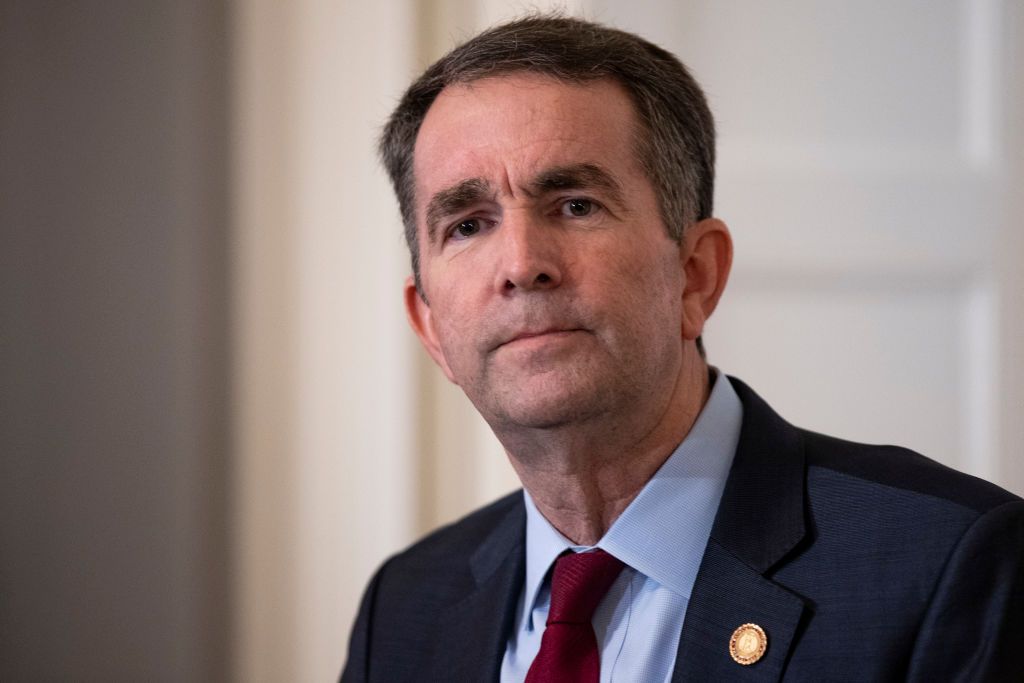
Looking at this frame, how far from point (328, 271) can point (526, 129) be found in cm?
81

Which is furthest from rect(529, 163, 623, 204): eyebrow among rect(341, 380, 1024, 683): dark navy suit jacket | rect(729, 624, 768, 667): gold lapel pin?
rect(729, 624, 768, 667): gold lapel pin

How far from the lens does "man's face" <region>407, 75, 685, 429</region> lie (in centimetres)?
123

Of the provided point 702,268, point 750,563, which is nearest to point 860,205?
point 702,268

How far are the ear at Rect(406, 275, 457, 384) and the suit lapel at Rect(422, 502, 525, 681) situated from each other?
276 mm

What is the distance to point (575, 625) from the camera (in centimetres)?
130

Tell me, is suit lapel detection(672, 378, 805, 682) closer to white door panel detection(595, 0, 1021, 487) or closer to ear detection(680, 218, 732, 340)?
ear detection(680, 218, 732, 340)

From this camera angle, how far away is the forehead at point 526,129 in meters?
1.30

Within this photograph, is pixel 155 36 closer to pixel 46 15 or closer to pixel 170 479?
pixel 46 15

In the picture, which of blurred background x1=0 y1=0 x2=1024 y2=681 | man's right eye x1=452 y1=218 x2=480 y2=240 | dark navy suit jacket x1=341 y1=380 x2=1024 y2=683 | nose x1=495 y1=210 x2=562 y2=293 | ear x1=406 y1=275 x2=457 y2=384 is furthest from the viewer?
blurred background x1=0 y1=0 x2=1024 y2=681

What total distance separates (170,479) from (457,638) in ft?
2.50

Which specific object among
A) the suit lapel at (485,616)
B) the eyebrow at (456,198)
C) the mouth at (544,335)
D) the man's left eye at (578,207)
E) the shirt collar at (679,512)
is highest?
the eyebrow at (456,198)

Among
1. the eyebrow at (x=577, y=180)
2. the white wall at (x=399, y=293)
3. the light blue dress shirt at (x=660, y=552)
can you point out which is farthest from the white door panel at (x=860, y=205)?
the eyebrow at (x=577, y=180)

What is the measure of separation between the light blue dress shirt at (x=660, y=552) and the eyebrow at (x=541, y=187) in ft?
1.14

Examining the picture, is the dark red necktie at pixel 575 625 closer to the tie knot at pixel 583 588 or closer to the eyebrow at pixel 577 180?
the tie knot at pixel 583 588
